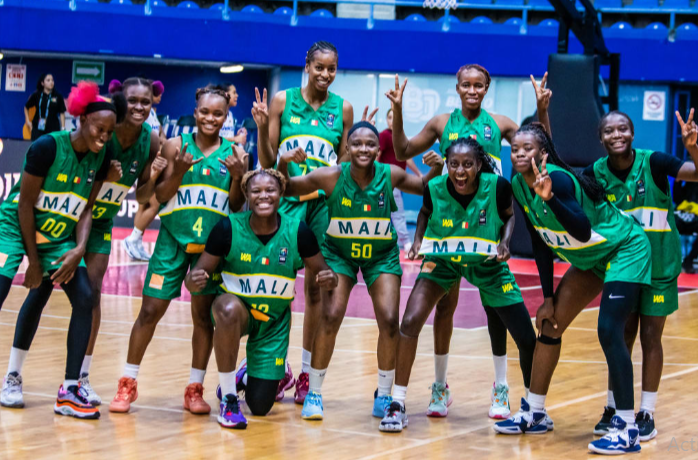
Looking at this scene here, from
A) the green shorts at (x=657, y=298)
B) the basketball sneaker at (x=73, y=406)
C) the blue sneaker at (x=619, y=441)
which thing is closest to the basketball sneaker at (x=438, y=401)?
the blue sneaker at (x=619, y=441)

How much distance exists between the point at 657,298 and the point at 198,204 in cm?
258

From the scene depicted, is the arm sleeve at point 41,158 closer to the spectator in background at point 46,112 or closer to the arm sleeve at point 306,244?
the arm sleeve at point 306,244

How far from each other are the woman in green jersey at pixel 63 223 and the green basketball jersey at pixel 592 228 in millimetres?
2303

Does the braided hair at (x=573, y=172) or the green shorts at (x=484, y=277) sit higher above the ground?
the braided hair at (x=573, y=172)

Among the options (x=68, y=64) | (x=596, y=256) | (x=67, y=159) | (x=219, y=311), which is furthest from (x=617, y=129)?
(x=68, y=64)

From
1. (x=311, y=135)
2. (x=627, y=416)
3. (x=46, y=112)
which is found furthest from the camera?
(x=46, y=112)

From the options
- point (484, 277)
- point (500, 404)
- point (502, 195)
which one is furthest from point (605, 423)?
point (502, 195)

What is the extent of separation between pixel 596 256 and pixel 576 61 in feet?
26.6

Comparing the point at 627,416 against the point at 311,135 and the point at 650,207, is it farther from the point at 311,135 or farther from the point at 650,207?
the point at 311,135

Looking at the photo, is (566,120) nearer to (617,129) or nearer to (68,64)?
(617,129)

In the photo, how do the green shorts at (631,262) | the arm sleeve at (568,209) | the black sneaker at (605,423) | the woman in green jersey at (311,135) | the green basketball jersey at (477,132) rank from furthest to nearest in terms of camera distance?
the woman in green jersey at (311,135)
the green basketball jersey at (477,132)
the black sneaker at (605,423)
the green shorts at (631,262)
the arm sleeve at (568,209)

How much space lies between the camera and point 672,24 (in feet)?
57.5

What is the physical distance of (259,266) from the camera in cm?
538

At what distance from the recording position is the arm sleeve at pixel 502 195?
5.42 meters
